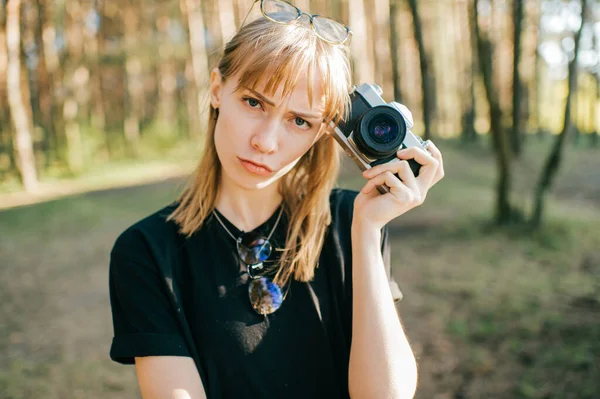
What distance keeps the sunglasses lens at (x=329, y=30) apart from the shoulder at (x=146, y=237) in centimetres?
71

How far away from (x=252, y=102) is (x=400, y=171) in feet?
1.55

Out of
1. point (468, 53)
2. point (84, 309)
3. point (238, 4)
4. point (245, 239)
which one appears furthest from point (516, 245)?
point (468, 53)

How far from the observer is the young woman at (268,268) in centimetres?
148

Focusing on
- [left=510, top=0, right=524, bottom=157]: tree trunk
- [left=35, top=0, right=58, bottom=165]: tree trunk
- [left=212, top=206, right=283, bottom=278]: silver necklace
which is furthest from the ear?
[left=35, top=0, right=58, bottom=165]: tree trunk

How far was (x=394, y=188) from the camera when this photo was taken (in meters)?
1.55

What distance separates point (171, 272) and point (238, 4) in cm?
1838

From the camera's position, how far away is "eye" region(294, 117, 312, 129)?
158 cm

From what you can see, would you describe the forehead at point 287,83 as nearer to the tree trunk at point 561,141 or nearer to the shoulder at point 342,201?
the shoulder at point 342,201

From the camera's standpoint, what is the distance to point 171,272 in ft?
5.00

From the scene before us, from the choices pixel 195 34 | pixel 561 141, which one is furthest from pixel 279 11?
pixel 195 34

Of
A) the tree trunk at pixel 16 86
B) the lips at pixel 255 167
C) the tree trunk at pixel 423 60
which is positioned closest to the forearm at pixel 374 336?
the lips at pixel 255 167

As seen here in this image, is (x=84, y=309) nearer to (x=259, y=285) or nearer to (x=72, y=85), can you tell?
(x=259, y=285)

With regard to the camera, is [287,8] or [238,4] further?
[238,4]

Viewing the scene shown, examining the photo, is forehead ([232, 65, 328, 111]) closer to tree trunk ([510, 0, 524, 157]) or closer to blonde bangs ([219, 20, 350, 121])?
blonde bangs ([219, 20, 350, 121])
